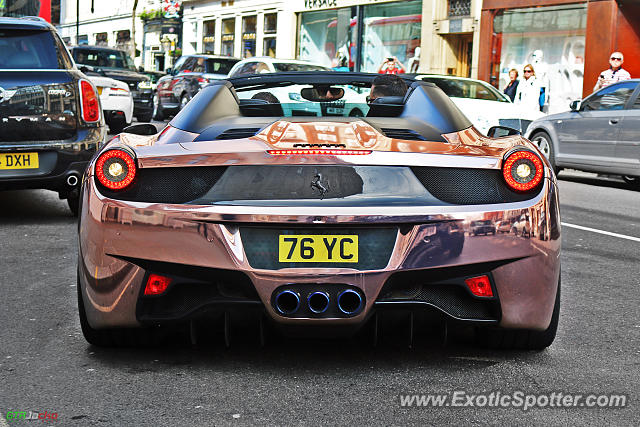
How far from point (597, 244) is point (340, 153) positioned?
4.61 m

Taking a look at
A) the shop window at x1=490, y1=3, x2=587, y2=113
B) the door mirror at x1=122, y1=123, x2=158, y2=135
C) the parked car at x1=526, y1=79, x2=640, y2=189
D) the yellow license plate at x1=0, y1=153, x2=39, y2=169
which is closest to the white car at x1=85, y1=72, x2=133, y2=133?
the parked car at x1=526, y1=79, x2=640, y2=189

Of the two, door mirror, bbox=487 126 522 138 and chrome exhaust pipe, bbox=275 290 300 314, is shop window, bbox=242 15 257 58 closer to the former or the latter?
door mirror, bbox=487 126 522 138

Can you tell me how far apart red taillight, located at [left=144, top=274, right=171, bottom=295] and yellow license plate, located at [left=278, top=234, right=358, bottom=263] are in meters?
0.44

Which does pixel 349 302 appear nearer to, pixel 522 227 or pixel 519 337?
pixel 522 227

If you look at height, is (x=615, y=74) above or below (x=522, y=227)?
above

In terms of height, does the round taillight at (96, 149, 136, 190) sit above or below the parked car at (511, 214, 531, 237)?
above

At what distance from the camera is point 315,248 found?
3674 mm

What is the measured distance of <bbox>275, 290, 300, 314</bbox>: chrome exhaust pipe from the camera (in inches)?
144

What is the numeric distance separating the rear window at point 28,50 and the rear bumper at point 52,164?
27.1 inches

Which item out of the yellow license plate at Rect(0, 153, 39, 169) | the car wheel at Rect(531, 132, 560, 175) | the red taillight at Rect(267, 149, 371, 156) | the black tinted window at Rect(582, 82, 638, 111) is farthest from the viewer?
the car wheel at Rect(531, 132, 560, 175)
